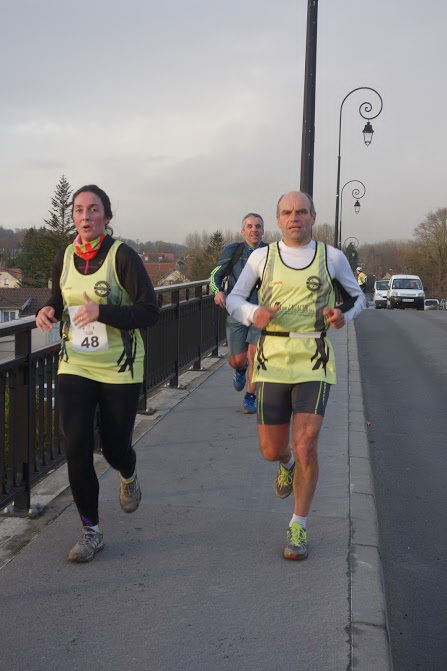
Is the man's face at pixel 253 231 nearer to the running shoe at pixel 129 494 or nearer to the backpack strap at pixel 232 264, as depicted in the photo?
the backpack strap at pixel 232 264

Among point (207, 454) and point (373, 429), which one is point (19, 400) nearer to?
point (207, 454)

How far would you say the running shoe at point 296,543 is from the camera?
4070mm

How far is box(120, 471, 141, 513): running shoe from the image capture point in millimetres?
4395

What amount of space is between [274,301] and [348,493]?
163cm

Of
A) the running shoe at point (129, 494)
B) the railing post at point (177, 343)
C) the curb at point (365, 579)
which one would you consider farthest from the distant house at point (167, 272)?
the running shoe at point (129, 494)

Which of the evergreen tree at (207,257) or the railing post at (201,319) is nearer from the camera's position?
the railing post at (201,319)

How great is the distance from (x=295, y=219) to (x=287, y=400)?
93cm

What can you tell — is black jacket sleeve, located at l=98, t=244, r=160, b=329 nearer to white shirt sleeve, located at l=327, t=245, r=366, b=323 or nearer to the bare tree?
white shirt sleeve, located at l=327, t=245, r=366, b=323

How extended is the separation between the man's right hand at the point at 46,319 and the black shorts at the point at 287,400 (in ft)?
3.63

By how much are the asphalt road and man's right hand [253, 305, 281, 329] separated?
1.51m

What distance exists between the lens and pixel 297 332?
418cm

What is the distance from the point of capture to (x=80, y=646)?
10.3 ft

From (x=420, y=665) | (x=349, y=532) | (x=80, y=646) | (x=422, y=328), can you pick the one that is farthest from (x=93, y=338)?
(x=422, y=328)

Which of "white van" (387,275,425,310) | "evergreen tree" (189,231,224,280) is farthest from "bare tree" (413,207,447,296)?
"white van" (387,275,425,310)
